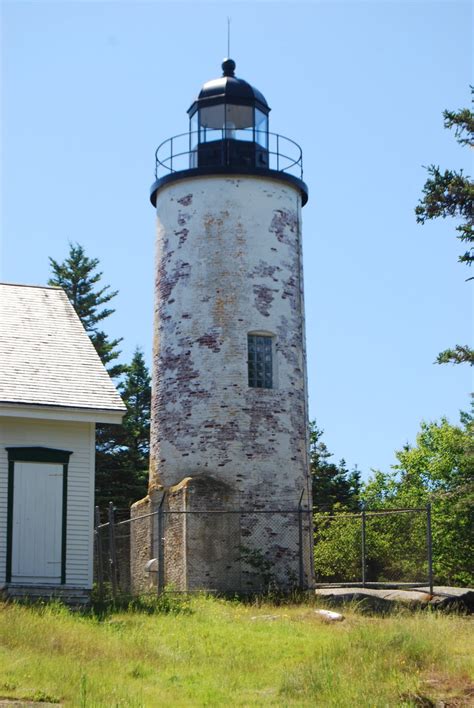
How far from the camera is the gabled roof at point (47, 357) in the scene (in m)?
20.3

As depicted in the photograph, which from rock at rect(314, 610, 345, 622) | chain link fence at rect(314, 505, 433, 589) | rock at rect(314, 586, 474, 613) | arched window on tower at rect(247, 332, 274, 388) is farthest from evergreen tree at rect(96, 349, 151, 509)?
rock at rect(314, 610, 345, 622)

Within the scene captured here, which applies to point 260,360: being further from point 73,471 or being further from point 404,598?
point 73,471

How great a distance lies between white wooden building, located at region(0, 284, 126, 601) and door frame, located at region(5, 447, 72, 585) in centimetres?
2

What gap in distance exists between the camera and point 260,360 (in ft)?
86.6

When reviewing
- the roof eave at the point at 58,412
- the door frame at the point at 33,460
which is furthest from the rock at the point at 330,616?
the roof eave at the point at 58,412

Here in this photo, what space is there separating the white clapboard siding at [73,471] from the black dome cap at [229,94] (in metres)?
10.9

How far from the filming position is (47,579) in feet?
65.5

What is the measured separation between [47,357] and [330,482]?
2460cm

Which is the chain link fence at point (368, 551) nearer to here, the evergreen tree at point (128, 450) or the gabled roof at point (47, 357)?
the evergreen tree at point (128, 450)

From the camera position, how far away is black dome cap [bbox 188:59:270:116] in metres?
28.3

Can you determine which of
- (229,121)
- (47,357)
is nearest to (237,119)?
(229,121)

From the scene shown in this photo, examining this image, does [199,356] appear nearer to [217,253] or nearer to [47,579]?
[217,253]

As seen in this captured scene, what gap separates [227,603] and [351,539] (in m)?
17.8

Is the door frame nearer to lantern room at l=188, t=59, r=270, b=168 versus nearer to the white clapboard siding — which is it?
the white clapboard siding
